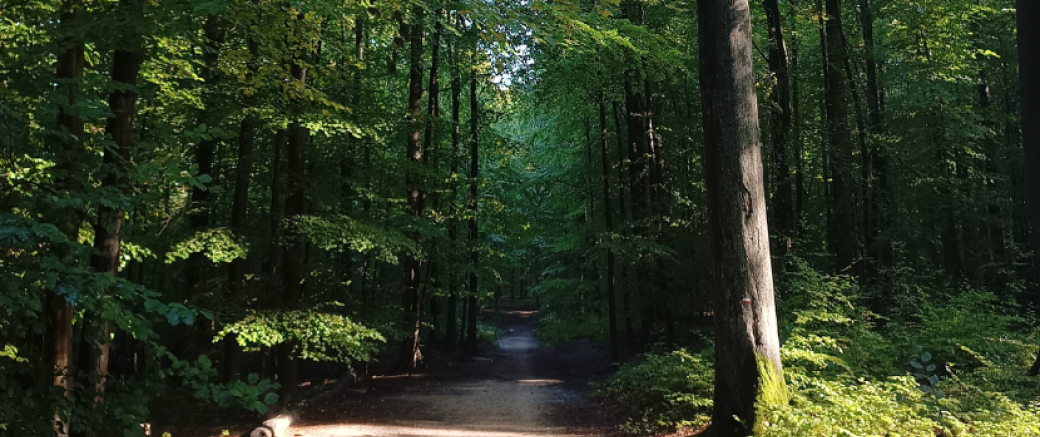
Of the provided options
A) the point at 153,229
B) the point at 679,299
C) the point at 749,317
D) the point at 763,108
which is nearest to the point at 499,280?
the point at 679,299

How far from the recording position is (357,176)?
11.2 m

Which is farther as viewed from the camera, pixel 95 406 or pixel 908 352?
pixel 908 352

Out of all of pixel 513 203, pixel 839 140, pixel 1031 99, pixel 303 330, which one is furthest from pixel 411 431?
pixel 513 203

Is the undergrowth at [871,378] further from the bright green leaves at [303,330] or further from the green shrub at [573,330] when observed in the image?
the green shrub at [573,330]

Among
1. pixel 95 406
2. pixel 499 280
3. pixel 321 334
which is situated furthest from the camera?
pixel 499 280

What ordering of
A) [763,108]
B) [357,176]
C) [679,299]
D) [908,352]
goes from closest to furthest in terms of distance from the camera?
1. [908,352]
2. [357,176]
3. [763,108]
4. [679,299]

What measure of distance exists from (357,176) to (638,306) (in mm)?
8016

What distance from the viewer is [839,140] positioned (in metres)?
12.0

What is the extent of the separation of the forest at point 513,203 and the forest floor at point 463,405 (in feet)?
2.12

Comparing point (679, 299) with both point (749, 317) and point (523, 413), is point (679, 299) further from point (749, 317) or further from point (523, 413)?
point (749, 317)

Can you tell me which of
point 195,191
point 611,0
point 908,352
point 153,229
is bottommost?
point 908,352

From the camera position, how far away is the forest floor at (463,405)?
8.39m

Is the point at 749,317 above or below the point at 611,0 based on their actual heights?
below

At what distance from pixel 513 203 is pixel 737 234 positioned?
16106 mm
